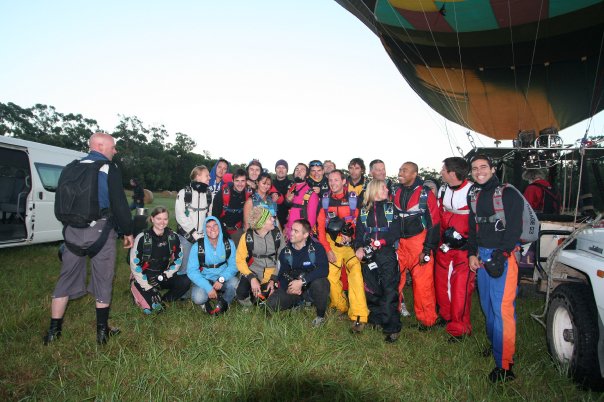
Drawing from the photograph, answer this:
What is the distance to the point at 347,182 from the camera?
5906 mm

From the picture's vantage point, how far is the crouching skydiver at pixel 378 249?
15.2ft

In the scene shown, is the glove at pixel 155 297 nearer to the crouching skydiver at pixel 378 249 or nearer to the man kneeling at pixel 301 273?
the man kneeling at pixel 301 273

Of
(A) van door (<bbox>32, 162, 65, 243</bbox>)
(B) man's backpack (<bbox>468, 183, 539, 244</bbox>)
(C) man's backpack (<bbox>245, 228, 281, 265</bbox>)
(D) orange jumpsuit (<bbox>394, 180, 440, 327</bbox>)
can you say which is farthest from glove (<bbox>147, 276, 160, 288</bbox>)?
(A) van door (<bbox>32, 162, 65, 243</bbox>)

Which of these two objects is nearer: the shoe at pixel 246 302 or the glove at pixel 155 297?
the glove at pixel 155 297

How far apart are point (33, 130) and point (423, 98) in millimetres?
74012

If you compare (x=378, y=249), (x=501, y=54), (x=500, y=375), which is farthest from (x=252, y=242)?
(x=501, y=54)

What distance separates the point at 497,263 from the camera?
3.50m

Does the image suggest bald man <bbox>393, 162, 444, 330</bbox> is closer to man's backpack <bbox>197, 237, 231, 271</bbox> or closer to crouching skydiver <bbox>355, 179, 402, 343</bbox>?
crouching skydiver <bbox>355, 179, 402, 343</bbox>

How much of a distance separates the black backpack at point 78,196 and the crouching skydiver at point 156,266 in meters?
1.21

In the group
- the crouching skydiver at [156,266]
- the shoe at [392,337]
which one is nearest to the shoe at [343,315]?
the shoe at [392,337]

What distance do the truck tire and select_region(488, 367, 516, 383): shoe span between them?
1.74ft

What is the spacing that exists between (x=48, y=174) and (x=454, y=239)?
9365 mm

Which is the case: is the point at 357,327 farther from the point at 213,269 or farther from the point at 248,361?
the point at 213,269

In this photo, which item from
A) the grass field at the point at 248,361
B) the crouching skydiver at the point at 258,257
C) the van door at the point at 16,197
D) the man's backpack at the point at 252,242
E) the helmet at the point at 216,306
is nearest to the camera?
the grass field at the point at 248,361
